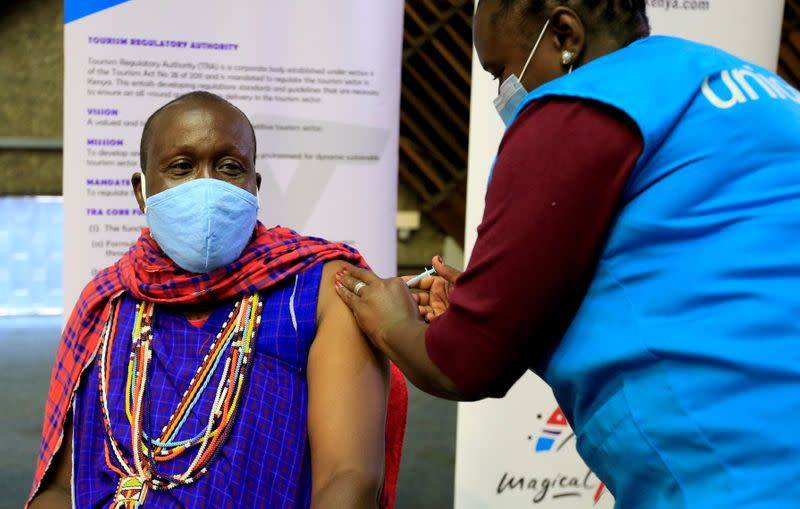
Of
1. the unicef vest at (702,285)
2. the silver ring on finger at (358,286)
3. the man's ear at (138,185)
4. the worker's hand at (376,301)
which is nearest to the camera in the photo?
the unicef vest at (702,285)

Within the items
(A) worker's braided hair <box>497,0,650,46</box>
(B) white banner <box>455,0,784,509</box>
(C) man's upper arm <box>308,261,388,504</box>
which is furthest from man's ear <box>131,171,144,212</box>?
(B) white banner <box>455,0,784,509</box>

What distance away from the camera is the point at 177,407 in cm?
155

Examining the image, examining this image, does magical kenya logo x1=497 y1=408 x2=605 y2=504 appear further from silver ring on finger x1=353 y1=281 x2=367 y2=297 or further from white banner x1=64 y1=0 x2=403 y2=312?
silver ring on finger x1=353 y1=281 x2=367 y2=297

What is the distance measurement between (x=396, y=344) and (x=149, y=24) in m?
1.75

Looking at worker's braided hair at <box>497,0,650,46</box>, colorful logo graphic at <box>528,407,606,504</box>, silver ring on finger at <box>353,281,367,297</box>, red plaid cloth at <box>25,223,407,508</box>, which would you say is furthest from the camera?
colorful logo graphic at <box>528,407,606,504</box>

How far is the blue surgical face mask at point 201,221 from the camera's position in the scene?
5.15 feet

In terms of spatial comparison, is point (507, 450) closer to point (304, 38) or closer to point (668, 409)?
point (304, 38)

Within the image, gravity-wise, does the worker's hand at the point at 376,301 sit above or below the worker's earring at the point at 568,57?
below

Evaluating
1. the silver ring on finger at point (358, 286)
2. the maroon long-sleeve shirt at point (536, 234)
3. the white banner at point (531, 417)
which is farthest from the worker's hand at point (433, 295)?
the white banner at point (531, 417)

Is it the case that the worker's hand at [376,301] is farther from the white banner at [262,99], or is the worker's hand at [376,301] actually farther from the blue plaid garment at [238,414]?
the white banner at [262,99]

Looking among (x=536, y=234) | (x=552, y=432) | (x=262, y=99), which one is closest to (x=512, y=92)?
(x=536, y=234)

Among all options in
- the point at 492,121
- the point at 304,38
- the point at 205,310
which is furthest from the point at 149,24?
the point at 205,310

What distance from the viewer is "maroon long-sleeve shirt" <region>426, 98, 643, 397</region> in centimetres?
95

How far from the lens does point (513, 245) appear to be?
3.24 ft
